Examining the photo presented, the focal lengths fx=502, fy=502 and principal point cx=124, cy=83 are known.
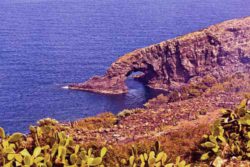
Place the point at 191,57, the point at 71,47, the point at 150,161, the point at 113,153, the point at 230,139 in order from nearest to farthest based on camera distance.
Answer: the point at 150,161 → the point at 230,139 → the point at 113,153 → the point at 191,57 → the point at 71,47

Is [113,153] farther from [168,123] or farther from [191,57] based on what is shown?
[191,57]

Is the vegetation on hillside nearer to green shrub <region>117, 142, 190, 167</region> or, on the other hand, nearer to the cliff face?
green shrub <region>117, 142, 190, 167</region>

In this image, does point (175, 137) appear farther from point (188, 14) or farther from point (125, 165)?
point (188, 14)

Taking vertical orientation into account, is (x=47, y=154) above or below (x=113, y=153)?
above

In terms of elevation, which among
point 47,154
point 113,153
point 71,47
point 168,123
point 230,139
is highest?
point 71,47

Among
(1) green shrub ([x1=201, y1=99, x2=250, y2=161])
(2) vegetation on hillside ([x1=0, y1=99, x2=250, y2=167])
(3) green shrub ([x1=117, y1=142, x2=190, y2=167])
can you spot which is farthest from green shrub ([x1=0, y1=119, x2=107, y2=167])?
(1) green shrub ([x1=201, y1=99, x2=250, y2=161])

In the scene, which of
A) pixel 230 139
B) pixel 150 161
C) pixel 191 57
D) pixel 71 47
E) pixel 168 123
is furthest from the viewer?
pixel 71 47

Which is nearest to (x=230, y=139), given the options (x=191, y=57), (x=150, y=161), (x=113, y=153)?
(x=150, y=161)
